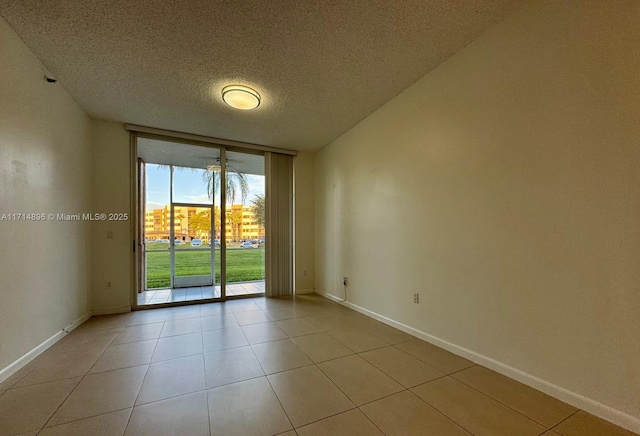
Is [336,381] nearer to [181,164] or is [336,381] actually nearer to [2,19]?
[2,19]

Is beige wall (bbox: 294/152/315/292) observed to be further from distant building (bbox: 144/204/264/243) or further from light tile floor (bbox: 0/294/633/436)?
light tile floor (bbox: 0/294/633/436)

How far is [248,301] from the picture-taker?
446cm

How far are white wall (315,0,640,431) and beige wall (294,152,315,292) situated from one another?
7.65 ft

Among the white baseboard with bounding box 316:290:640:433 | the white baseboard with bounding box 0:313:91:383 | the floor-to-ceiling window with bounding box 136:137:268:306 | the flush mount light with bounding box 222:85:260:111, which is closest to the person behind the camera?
the white baseboard with bounding box 316:290:640:433

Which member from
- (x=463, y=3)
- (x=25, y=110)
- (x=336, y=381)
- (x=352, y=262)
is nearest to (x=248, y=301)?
(x=352, y=262)

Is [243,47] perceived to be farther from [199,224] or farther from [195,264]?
[195,264]

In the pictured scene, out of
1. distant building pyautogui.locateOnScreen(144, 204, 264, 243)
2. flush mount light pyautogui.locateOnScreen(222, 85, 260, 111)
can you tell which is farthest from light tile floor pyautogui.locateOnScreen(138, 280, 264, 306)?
flush mount light pyautogui.locateOnScreen(222, 85, 260, 111)

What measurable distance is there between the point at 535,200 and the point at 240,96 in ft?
9.75

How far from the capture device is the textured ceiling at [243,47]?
Result: 1.91 m

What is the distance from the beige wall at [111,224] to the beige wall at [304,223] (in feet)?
9.05

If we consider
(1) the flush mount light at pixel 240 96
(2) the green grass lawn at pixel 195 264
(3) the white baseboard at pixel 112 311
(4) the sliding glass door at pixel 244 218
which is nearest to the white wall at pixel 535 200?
(1) the flush mount light at pixel 240 96

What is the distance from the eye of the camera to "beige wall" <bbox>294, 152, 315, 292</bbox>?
507cm

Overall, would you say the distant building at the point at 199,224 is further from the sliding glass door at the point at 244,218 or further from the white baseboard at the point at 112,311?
the white baseboard at the point at 112,311

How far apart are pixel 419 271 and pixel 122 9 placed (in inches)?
138
